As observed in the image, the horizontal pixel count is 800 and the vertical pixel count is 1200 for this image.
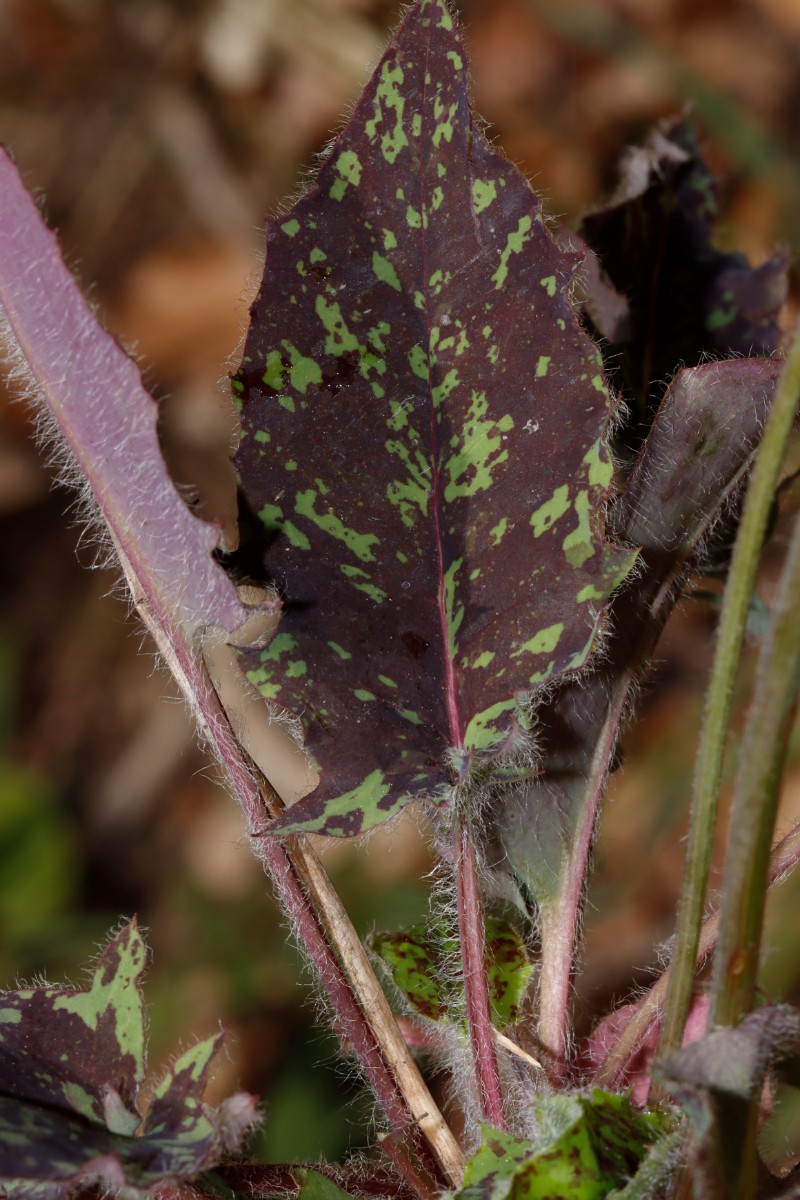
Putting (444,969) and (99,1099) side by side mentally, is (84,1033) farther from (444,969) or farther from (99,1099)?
(444,969)

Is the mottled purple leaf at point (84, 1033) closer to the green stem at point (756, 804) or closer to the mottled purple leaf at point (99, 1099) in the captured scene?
the mottled purple leaf at point (99, 1099)

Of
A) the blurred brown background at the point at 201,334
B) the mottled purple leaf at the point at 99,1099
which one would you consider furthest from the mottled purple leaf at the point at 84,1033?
the blurred brown background at the point at 201,334

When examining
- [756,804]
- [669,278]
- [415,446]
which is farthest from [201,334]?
[756,804]

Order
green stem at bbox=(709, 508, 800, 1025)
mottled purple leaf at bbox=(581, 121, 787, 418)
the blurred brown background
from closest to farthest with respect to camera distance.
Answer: green stem at bbox=(709, 508, 800, 1025)
mottled purple leaf at bbox=(581, 121, 787, 418)
the blurred brown background

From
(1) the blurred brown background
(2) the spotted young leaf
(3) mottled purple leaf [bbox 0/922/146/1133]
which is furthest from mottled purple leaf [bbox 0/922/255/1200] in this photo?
(1) the blurred brown background

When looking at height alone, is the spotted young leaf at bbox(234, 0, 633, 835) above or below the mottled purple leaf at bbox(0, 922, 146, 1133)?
above

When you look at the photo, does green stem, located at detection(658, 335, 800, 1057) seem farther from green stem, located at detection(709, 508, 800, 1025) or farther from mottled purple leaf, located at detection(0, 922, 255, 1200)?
mottled purple leaf, located at detection(0, 922, 255, 1200)
